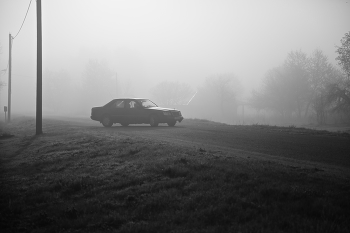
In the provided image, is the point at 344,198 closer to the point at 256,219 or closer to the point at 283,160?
the point at 256,219

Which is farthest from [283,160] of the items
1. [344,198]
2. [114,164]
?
[114,164]

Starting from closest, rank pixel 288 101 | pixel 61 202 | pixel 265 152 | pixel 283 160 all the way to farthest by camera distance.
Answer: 1. pixel 61 202
2. pixel 283 160
3. pixel 265 152
4. pixel 288 101

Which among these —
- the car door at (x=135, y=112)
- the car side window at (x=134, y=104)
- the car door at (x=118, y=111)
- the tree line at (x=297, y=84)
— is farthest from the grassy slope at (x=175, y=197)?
the tree line at (x=297, y=84)

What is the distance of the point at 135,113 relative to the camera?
18.2 m

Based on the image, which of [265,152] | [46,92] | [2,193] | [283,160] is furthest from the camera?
[46,92]

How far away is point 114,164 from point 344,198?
212 inches

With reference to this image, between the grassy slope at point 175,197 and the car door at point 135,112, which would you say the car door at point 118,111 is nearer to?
the car door at point 135,112

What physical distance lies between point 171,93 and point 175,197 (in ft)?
257

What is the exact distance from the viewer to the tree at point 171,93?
272 feet

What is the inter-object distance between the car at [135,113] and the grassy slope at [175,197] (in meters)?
9.28

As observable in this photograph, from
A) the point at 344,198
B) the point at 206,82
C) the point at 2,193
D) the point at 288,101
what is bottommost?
the point at 2,193

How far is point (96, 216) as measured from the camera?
15.9 ft

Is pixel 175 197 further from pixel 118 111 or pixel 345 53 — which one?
pixel 345 53

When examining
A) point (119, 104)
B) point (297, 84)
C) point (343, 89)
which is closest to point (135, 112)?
point (119, 104)
